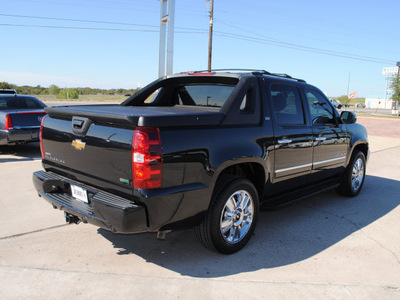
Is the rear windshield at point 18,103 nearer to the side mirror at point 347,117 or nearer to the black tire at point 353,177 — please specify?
the side mirror at point 347,117

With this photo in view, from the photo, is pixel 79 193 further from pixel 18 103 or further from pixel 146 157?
pixel 18 103

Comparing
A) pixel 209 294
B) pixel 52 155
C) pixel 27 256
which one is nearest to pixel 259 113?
pixel 209 294

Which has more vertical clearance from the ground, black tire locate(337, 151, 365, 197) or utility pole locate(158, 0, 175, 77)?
utility pole locate(158, 0, 175, 77)

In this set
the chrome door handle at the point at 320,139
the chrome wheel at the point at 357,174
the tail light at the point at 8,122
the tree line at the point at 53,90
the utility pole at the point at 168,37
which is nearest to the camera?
the chrome door handle at the point at 320,139

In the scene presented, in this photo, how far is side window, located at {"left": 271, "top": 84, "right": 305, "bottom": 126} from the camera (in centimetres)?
399

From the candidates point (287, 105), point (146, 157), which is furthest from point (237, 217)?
point (287, 105)

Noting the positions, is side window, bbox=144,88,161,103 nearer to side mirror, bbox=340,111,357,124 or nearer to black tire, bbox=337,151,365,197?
side mirror, bbox=340,111,357,124

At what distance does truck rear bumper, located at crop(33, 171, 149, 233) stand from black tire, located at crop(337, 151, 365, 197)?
394 cm

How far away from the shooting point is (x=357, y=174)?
5.78 metres

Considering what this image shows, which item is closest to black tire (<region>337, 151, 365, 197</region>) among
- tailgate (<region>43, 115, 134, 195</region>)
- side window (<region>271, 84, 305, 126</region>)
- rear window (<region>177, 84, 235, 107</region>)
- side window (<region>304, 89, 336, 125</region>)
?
side window (<region>304, 89, 336, 125</region>)

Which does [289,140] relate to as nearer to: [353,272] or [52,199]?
[353,272]

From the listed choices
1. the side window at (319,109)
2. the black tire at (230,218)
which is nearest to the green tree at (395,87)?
the side window at (319,109)

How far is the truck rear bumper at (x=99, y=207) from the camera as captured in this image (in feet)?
8.82

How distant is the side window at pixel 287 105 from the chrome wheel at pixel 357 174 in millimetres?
1928
